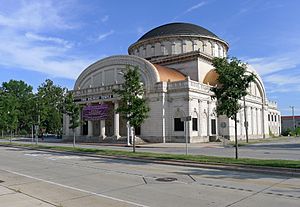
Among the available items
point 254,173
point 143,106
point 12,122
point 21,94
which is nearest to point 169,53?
point 12,122

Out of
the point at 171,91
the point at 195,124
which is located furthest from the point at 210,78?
the point at 195,124

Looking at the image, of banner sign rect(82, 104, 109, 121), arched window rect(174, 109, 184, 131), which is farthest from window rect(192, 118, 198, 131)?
banner sign rect(82, 104, 109, 121)

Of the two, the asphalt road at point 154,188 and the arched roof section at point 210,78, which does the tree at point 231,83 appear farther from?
the arched roof section at point 210,78

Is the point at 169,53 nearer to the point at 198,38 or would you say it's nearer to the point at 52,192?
the point at 198,38

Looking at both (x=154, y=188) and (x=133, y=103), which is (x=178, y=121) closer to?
(x=133, y=103)

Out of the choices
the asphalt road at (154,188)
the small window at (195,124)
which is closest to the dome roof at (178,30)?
the small window at (195,124)

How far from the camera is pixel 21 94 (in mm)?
109688

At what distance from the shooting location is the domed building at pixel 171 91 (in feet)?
152

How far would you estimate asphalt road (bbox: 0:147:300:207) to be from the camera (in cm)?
882

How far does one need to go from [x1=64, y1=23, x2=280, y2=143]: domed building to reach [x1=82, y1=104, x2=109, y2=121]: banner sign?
0.79 ft

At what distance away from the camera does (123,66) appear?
51.9 m

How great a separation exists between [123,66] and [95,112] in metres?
8.63

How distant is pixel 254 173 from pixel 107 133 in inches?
1616

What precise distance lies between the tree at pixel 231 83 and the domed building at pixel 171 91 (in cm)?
1622
